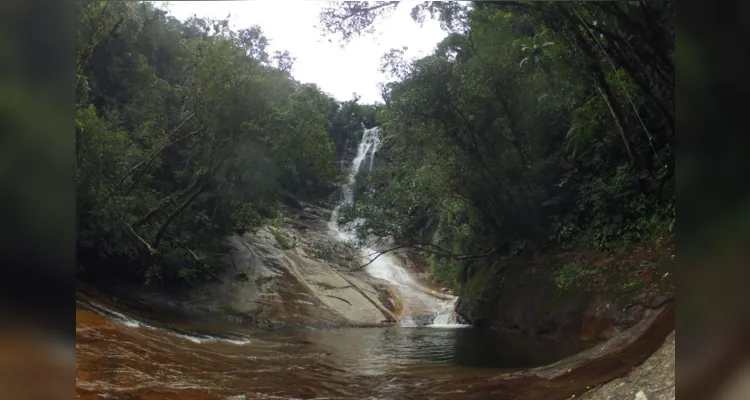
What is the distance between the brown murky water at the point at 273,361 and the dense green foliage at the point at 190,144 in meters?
2.64

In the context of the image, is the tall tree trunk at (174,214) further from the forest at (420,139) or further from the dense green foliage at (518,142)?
the dense green foliage at (518,142)

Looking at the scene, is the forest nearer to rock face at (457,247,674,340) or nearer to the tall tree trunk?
the tall tree trunk

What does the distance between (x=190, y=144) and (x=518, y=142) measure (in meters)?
8.19

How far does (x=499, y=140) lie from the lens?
10.3 m

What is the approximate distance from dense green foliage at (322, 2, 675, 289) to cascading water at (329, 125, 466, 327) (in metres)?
0.98

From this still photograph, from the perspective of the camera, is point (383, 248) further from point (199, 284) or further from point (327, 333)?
point (199, 284)

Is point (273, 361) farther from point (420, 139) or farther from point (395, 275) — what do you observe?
point (395, 275)

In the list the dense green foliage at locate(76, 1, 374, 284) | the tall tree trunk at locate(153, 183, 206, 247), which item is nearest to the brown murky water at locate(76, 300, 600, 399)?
the dense green foliage at locate(76, 1, 374, 284)

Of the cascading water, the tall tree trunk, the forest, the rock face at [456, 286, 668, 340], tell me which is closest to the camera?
the rock face at [456, 286, 668, 340]

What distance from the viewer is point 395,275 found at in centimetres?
1530

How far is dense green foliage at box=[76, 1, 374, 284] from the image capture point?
10734 millimetres

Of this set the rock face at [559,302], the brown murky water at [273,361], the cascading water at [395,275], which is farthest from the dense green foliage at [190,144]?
the rock face at [559,302]

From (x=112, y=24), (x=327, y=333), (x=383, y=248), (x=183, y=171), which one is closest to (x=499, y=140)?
(x=383, y=248)
